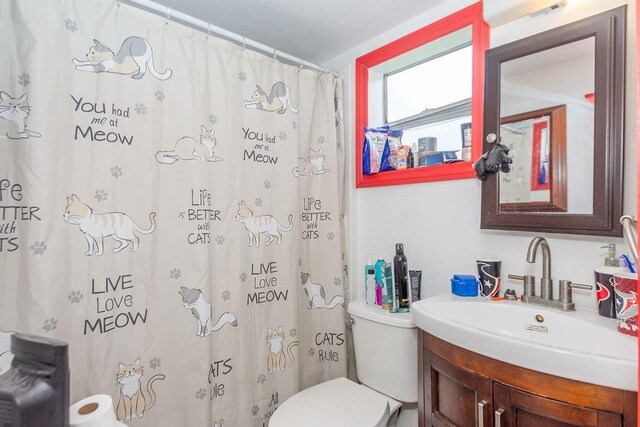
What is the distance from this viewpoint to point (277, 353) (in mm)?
1513

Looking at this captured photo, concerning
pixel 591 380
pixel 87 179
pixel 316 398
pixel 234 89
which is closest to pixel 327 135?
pixel 234 89

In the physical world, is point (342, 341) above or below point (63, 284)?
below

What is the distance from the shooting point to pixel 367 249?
1827 mm

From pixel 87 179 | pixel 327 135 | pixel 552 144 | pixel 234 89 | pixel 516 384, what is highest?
pixel 234 89

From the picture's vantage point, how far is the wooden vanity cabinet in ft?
2.37

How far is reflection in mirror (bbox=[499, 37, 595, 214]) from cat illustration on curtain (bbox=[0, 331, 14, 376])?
1611mm

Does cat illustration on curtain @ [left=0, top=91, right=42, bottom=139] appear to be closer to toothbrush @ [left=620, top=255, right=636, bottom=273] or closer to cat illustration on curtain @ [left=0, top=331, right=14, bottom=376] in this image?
cat illustration on curtain @ [left=0, top=331, right=14, bottom=376]

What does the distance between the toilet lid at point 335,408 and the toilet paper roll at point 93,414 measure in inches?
24.0

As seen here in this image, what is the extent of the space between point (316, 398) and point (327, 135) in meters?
1.29

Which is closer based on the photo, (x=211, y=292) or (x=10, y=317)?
(x=10, y=317)

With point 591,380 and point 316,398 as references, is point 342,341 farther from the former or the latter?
point 591,380

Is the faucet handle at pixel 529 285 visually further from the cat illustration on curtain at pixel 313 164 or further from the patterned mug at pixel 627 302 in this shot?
the cat illustration on curtain at pixel 313 164

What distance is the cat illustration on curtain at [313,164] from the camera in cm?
169

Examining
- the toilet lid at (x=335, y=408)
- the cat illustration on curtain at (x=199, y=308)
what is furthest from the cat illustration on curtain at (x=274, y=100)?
the toilet lid at (x=335, y=408)
